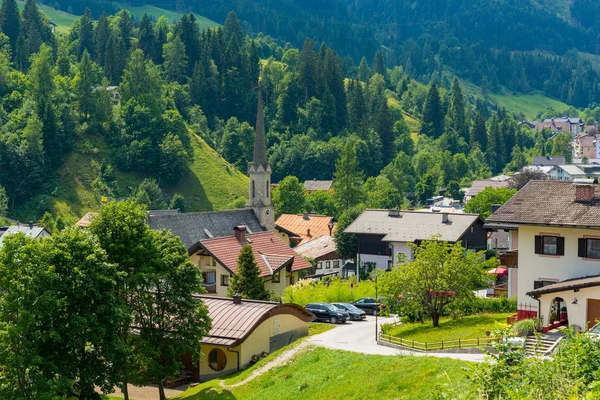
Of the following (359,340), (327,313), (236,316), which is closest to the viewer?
(359,340)

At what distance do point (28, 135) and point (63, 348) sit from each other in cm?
10478

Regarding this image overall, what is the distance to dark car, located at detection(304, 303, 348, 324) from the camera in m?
55.6

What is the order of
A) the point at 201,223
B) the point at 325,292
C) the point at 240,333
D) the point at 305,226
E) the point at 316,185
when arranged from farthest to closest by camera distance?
the point at 316,185 < the point at 305,226 < the point at 201,223 < the point at 325,292 < the point at 240,333

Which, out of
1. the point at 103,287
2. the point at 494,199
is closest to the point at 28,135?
the point at 494,199

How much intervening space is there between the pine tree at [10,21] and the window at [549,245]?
509 ft

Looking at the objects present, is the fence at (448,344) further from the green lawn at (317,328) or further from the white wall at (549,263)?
the green lawn at (317,328)

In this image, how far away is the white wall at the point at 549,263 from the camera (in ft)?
135

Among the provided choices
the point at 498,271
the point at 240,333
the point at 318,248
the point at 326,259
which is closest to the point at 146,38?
the point at 318,248

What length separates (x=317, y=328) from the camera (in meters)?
53.2

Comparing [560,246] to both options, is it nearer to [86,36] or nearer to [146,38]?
[146,38]

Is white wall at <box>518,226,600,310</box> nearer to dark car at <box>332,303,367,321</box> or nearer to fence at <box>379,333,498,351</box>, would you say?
fence at <box>379,333,498,351</box>

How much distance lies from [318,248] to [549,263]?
55.4 meters

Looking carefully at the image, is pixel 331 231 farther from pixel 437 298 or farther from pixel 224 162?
pixel 437 298

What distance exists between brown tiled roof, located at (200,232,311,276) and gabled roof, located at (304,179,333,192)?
9724 centimetres
